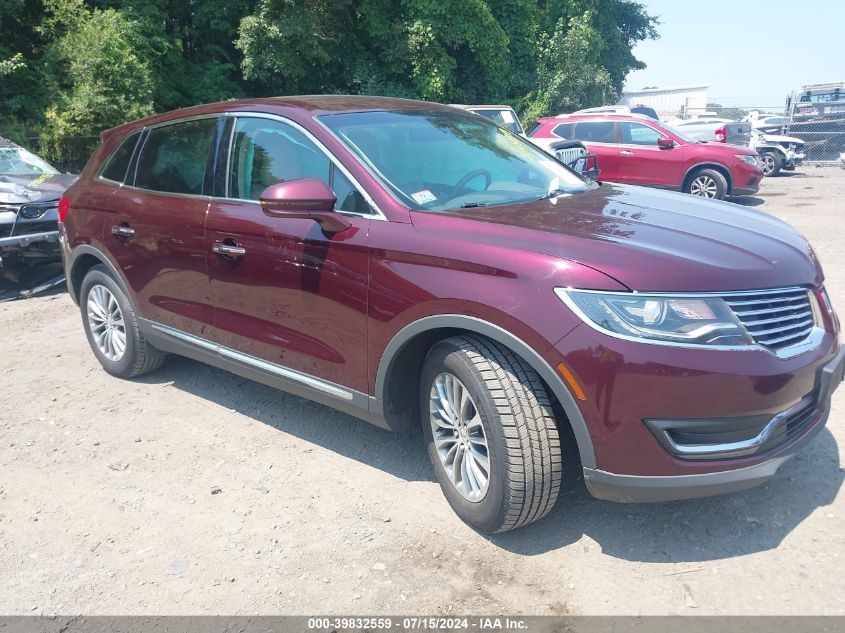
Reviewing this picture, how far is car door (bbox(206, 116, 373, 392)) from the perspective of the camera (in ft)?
11.3

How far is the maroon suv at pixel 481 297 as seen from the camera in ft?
8.79

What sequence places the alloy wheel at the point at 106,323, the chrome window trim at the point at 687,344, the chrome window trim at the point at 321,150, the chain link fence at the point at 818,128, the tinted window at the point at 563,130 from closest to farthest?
1. the chrome window trim at the point at 687,344
2. the chrome window trim at the point at 321,150
3. the alloy wheel at the point at 106,323
4. the tinted window at the point at 563,130
5. the chain link fence at the point at 818,128

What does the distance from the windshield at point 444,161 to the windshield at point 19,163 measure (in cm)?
658

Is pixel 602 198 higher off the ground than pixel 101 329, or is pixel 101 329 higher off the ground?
pixel 602 198

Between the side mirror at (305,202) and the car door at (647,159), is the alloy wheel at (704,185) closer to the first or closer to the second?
the car door at (647,159)

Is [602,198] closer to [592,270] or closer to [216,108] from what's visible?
[592,270]

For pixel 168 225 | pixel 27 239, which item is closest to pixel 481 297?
pixel 168 225

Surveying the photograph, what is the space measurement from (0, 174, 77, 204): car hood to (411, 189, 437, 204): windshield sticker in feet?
19.7

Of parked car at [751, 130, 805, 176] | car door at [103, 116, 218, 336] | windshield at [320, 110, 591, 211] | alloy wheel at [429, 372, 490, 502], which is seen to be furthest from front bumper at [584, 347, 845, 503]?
parked car at [751, 130, 805, 176]

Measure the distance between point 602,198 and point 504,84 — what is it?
2254 centimetres

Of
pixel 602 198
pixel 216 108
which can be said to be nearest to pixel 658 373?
pixel 602 198

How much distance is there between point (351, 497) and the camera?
3623 millimetres

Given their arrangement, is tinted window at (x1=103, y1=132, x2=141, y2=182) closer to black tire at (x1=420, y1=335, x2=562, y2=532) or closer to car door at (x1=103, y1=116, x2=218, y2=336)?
car door at (x1=103, y1=116, x2=218, y2=336)

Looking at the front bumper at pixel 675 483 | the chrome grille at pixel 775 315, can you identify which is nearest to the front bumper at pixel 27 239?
the front bumper at pixel 675 483
